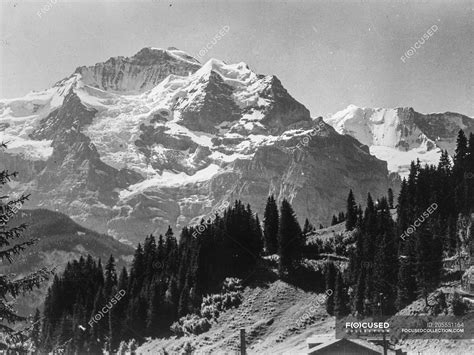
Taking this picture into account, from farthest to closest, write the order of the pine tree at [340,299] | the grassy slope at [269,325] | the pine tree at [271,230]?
the pine tree at [271,230] → the pine tree at [340,299] → the grassy slope at [269,325]

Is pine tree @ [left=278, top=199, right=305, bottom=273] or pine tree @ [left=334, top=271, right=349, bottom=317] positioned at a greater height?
pine tree @ [left=278, top=199, right=305, bottom=273]

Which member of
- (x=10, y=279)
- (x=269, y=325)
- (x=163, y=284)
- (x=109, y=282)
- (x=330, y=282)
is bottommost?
(x=269, y=325)

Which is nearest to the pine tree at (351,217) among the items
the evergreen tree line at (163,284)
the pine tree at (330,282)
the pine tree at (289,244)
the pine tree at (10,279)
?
the evergreen tree line at (163,284)

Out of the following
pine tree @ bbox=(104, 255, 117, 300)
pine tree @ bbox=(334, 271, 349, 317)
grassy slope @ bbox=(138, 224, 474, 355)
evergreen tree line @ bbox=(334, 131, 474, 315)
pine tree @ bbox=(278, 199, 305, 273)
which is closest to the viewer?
grassy slope @ bbox=(138, 224, 474, 355)

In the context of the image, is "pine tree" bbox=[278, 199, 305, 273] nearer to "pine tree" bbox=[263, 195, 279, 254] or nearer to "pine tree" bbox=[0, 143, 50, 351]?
"pine tree" bbox=[263, 195, 279, 254]

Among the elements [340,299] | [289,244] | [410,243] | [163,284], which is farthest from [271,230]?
[410,243]

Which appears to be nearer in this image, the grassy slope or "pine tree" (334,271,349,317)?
the grassy slope

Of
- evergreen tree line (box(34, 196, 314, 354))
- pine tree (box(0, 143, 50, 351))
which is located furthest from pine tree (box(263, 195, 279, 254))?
pine tree (box(0, 143, 50, 351))

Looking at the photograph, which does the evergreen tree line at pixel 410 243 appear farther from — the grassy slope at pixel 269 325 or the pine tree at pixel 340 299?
the grassy slope at pixel 269 325

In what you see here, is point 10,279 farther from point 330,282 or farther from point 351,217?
point 351,217

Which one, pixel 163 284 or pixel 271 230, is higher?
pixel 271 230

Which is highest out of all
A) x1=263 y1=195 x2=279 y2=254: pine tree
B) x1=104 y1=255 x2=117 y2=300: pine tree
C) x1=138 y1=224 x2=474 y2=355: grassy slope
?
x1=263 y1=195 x2=279 y2=254: pine tree

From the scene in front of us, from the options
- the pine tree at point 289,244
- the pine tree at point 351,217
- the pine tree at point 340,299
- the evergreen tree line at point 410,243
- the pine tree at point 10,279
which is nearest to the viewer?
the pine tree at point 10,279

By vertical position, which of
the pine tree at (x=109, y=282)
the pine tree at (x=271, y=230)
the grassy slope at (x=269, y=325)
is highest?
the pine tree at (x=271, y=230)
